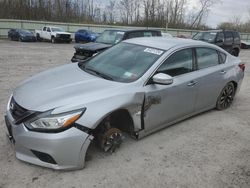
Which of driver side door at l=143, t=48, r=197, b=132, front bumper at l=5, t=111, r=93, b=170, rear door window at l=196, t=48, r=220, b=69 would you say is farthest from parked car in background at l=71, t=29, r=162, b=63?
front bumper at l=5, t=111, r=93, b=170

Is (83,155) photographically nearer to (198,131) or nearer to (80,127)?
(80,127)

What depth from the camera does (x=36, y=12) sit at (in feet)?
118

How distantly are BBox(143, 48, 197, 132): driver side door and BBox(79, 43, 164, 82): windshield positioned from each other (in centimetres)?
23

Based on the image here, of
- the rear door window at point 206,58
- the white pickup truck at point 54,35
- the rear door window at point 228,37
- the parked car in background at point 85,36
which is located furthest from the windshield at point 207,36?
the white pickup truck at point 54,35

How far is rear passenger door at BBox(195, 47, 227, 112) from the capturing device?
4.56 meters

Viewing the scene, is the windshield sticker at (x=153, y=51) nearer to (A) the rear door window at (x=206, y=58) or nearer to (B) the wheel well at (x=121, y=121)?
(A) the rear door window at (x=206, y=58)

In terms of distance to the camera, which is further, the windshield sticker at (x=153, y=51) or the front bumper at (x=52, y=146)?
the windshield sticker at (x=153, y=51)

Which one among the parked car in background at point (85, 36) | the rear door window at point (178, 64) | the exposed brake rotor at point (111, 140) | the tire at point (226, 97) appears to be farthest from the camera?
the parked car in background at point (85, 36)

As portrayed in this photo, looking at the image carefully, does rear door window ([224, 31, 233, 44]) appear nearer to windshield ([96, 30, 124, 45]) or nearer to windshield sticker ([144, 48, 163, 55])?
windshield ([96, 30, 124, 45])

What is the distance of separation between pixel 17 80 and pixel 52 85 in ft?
15.3

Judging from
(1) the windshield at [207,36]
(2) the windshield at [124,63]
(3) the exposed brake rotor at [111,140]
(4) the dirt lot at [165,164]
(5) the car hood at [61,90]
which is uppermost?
(1) the windshield at [207,36]

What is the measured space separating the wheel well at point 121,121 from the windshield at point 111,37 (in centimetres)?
666

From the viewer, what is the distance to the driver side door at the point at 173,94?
371 cm

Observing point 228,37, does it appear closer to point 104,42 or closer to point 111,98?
point 104,42
